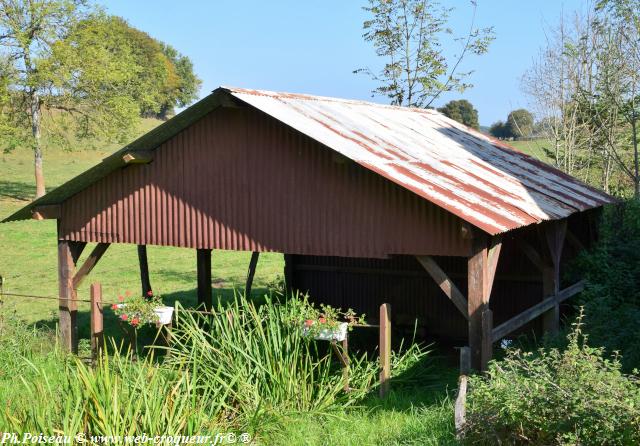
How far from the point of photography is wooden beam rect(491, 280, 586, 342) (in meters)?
10.3

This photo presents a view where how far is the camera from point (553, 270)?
41.3 feet

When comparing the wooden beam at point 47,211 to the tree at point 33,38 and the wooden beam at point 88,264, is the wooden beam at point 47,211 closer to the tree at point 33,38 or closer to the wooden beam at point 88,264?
the wooden beam at point 88,264

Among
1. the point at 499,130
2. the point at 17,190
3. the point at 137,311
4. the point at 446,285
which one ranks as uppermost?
the point at 499,130

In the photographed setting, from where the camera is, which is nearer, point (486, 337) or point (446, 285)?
point (486, 337)

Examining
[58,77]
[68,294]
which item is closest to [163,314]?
[68,294]

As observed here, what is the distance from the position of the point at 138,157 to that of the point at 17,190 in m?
30.3

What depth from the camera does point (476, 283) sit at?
987cm

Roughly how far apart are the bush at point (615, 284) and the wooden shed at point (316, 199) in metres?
0.62

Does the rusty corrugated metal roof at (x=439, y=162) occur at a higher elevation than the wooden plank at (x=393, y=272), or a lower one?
higher

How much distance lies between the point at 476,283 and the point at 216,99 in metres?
4.49

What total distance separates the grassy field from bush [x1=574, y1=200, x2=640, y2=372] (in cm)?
222

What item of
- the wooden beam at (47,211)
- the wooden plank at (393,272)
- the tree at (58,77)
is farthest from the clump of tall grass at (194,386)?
the tree at (58,77)

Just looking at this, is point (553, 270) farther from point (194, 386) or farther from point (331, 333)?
point (194, 386)

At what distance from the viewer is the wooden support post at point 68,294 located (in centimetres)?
1298
